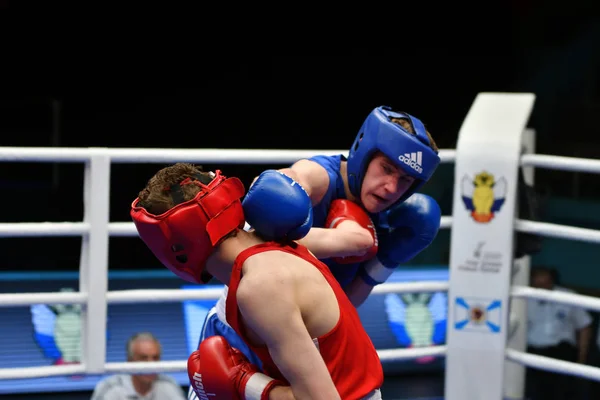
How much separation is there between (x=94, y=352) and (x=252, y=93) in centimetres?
491

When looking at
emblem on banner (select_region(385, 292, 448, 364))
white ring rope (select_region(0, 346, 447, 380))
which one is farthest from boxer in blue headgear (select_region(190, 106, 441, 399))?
emblem on banner (select_region(385, 292, 448, 364))

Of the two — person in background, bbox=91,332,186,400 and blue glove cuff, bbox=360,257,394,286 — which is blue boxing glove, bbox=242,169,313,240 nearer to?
blue glove cuff, bbox=360,257,394,286

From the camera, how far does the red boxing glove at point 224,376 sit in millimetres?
1771

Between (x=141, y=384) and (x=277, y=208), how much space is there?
1.94 meters

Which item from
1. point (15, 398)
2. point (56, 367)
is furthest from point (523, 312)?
point (15, 398)

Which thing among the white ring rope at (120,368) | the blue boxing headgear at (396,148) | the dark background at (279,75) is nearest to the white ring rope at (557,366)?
the white ring rope at (120,368)

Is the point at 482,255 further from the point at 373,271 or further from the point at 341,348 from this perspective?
the point at 341,348

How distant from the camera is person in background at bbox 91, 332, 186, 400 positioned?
11.0ft

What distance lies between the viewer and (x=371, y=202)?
Result: 7.74ft

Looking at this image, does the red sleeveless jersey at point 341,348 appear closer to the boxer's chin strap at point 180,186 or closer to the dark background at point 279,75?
the boxer's chin strap at point 180,186

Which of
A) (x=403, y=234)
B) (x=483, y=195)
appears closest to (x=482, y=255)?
(x=483, y=195)

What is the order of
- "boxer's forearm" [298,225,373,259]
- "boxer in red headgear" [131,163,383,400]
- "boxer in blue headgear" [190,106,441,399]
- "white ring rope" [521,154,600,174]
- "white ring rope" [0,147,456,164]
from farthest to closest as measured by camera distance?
"white ring rope" [521,154,600,174] → "white ring rope" [0,147,456,164] → "boxer in blue headgear" [190,106,441,399] → "boxer's forearm" [298,225,373,259] → "boxer in red headgear" [131,163,383,400]

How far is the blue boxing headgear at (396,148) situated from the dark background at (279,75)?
4.06 m

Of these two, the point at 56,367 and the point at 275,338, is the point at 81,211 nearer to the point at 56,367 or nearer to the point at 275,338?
the point at 56,367
